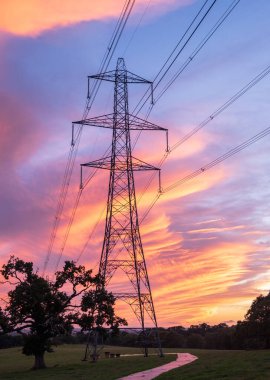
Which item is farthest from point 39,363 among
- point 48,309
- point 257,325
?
point 257,325

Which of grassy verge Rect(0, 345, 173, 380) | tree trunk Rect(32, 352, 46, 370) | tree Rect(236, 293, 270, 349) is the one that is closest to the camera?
grassy verge Rect(0, 345, 173, 380)

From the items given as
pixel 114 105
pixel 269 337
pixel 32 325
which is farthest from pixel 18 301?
pixel 269 337

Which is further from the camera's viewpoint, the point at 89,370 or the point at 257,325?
the point at 257,325

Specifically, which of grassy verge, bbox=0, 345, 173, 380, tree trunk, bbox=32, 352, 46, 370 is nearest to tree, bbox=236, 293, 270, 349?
grassy verge, bbox=0, 345, 173, 380

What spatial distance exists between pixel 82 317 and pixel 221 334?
83.7 metres

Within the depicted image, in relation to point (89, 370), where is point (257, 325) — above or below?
above

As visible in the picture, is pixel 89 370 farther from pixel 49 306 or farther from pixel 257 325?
pixel 257 325

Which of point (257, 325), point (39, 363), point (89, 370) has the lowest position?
point (89, 370)

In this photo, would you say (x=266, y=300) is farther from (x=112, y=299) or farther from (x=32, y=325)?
(x=32, y=325)

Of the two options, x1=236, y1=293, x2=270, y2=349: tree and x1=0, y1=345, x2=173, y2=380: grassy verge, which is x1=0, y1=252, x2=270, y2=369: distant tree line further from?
x1=236, y1=293, x2=270, y2=349: tree

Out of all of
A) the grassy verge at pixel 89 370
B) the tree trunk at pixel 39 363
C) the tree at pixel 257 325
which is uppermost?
the tree at pixel 257 325

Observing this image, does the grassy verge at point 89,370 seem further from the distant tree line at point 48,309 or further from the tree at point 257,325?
the tree at point 257,325

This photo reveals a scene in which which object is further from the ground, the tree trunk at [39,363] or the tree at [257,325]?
the tree at [257,325]

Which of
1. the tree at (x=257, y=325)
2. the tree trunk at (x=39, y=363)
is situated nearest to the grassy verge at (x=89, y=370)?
the tree trunk at (x=39, y=363)
